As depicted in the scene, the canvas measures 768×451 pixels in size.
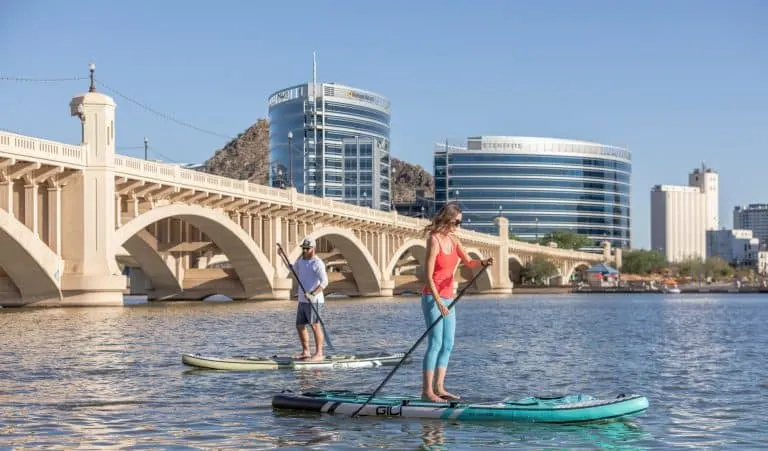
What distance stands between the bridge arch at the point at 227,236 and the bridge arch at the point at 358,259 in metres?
6.45

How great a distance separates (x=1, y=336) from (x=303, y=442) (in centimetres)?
2229

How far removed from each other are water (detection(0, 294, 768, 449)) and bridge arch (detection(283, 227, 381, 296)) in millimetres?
49051

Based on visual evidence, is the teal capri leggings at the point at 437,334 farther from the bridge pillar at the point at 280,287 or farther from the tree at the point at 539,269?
the tree at the point at 539,269

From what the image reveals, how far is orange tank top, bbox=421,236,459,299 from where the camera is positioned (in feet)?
47.1

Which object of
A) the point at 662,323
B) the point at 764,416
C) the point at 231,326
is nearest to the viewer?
the point at 764,416

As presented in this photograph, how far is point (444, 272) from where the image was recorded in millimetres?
14445

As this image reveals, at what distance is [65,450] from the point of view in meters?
12.4

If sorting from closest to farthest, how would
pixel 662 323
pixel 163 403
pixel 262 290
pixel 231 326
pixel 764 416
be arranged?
1. pixel 764 416
2. pixel 163 403
3. pixel 231 326
4. pixel 662 323
5. pixel 262 290

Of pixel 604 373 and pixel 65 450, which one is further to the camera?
pixel 604 373

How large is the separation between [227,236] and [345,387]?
5235 cm

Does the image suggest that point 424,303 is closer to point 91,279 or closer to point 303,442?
point 303,442

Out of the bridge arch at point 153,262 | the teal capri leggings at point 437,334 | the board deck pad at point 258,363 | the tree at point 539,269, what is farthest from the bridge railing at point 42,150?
the tree at point 539,269

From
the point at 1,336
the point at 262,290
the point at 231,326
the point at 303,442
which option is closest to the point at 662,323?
the point at 231,326

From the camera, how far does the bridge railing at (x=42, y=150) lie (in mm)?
46594
